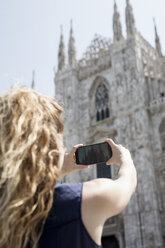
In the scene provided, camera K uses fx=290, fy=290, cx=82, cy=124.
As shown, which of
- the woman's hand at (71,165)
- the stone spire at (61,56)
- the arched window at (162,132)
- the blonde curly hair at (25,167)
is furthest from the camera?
the stone spire at (61,56)

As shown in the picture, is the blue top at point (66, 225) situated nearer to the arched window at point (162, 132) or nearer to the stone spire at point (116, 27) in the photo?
the arched window at point (162, 132)

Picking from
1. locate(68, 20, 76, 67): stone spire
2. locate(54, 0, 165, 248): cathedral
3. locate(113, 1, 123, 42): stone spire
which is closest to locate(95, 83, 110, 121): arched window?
locate(54, 0, 165, 248): cathedral

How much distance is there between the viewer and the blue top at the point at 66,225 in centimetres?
102

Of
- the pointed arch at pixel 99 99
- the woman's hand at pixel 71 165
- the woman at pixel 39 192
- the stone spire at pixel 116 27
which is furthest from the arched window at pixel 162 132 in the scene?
the woman at pixel 39 192

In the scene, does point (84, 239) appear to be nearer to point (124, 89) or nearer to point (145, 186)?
point (145, 186)

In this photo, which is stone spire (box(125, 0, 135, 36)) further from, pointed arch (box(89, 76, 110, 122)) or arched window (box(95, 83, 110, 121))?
arched window (box(95, 83, 110, 121))

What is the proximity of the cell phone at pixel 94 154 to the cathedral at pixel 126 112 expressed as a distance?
12.1m

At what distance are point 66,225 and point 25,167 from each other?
263mm

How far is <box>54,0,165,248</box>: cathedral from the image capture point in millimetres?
13266

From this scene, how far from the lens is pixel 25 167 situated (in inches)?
38.0

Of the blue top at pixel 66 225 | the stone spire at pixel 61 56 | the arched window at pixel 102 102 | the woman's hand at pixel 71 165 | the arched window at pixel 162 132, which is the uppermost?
the stone spire at pixel 61 56

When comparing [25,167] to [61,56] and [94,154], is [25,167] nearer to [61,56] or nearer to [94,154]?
[94,154]

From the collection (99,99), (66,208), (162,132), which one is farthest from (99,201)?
(99,99)

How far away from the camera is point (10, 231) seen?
2.96ft
